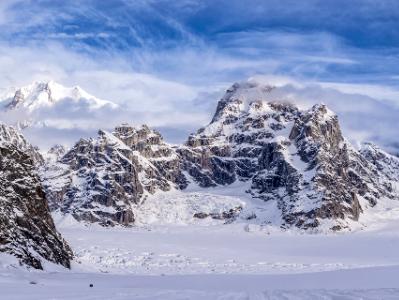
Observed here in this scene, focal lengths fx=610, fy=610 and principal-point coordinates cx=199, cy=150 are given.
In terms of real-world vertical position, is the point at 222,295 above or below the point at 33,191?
below

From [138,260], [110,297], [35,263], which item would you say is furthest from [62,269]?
[138,260]

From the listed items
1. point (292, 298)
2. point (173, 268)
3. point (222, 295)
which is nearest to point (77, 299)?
point (222, 295)

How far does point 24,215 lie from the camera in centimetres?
8044

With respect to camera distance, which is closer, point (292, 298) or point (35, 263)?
point (292, 298)

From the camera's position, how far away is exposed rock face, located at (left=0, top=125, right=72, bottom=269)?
7031 cm

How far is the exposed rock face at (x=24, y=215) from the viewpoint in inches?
2768

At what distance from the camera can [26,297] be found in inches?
1359

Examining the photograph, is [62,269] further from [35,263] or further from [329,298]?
[329,298]

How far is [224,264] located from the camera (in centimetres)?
19200

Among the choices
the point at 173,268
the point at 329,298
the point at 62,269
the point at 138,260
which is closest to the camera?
the point at 329,298

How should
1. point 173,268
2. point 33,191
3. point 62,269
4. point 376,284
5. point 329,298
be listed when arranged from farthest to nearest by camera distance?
point 173,268, point 33,191, point 62,269, point 376,284, point 329,298

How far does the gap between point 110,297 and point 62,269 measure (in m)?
43.2

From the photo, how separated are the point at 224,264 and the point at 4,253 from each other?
440 ft

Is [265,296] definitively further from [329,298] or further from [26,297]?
[26,297]
